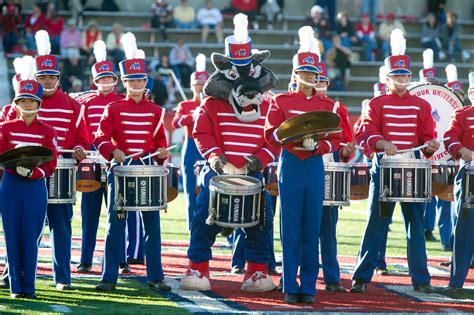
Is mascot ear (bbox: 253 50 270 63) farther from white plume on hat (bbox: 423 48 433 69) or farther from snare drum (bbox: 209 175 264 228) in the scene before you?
white plume on hat (bbox: 423 48 433 69)

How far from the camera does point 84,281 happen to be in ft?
36.8

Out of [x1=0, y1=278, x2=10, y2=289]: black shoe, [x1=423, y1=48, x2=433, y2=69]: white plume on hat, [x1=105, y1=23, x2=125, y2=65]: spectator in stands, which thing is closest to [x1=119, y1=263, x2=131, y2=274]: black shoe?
[x1=0, y1=278, x2=10, y2=289]: black shoe

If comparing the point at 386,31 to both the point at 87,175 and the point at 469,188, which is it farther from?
the point at 469,188

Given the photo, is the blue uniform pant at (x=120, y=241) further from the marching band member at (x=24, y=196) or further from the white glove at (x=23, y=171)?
the white glove at (x=23, y=171)

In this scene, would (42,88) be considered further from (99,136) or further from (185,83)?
(185,83)

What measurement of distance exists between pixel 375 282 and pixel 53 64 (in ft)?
11.4

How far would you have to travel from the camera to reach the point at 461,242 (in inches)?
433

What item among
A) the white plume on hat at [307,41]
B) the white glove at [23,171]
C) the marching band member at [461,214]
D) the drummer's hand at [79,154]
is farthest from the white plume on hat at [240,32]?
the white glove at [23,171]

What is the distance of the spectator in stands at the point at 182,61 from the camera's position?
26062mm

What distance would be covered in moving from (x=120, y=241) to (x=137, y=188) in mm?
571

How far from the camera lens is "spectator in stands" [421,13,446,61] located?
2850 cm

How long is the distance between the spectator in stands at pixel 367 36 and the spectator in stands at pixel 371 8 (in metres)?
0.64

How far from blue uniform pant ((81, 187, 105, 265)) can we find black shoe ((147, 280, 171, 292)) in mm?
1282

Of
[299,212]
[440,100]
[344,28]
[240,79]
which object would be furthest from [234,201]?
[344,28]
